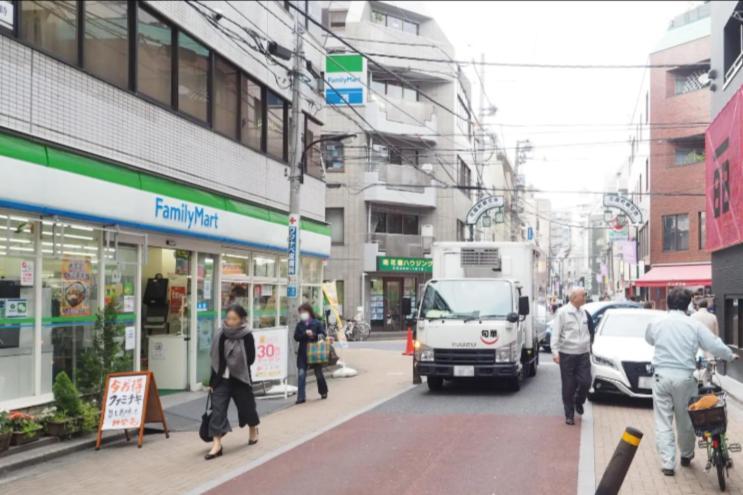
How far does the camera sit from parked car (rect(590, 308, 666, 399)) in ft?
40.4

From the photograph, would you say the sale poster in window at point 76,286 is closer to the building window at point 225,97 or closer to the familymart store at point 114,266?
the familymart store at point 114,266

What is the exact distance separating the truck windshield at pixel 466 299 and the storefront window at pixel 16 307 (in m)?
7.04

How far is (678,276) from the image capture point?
119 feet

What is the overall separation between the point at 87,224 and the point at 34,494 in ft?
15.3

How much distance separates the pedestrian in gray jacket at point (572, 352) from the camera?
10734 mm

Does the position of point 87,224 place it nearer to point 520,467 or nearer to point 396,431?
point 396,431

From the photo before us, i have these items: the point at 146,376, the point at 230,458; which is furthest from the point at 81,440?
the point at 230,458

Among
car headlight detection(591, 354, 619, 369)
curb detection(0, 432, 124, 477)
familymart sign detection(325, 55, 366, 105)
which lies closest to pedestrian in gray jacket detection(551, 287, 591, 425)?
car headlight detection(591, 354, 619, 369)

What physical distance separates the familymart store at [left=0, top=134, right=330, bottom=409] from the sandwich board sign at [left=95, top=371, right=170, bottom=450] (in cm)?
72

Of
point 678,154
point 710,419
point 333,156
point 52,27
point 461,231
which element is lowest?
point 710,419

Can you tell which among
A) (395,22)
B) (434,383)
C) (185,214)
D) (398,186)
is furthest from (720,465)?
(395,22)

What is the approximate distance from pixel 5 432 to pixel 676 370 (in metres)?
7.17

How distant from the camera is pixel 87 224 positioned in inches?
432

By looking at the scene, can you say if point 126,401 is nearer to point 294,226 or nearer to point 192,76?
point 294,226
